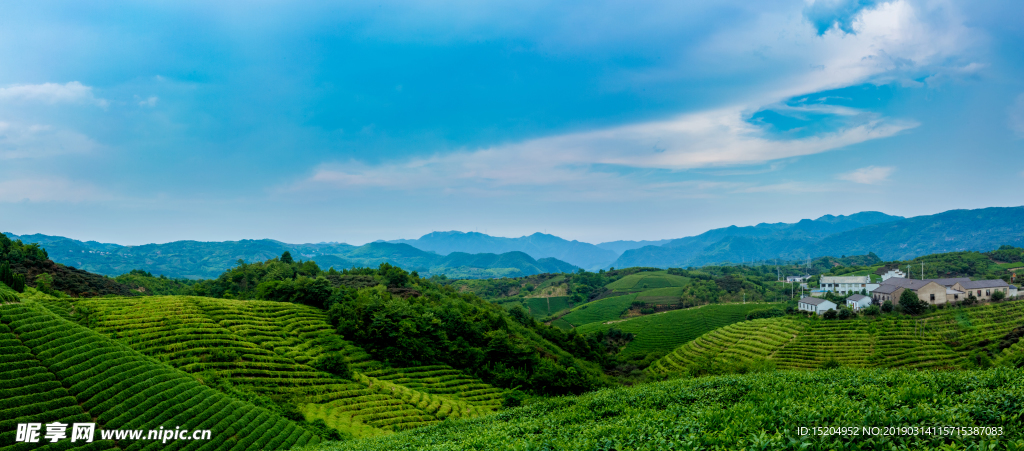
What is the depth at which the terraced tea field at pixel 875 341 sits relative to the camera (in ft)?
147

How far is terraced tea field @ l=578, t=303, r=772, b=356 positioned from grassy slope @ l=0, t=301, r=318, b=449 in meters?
→ 62.7

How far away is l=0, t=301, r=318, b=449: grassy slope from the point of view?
19.0 meters

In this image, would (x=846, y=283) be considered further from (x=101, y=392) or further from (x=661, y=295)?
(x=101, y=392)

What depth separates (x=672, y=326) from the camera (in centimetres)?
8625

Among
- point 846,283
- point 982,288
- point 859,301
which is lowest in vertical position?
point 859,301

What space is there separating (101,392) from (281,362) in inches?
566

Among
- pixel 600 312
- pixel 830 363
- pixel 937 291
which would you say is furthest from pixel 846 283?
pixel 830 363

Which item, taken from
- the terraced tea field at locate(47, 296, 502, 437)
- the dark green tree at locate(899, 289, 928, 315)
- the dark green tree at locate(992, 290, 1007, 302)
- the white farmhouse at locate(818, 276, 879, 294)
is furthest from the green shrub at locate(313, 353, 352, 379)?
the white farmhouse at locate(818, 276, 879, 294)

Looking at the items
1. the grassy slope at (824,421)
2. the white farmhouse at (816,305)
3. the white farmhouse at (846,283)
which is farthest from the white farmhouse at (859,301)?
the grassy slope at (824,421)

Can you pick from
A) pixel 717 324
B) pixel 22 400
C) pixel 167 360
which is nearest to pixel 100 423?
pixel 22 400

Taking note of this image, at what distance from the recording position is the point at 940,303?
60.2 meters

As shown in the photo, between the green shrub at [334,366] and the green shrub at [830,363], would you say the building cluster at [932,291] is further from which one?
the green shrub at [334,366]

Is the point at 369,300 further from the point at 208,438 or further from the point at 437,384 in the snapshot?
the point at 208,438

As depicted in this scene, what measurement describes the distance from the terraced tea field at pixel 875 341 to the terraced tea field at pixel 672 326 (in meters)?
16.0
